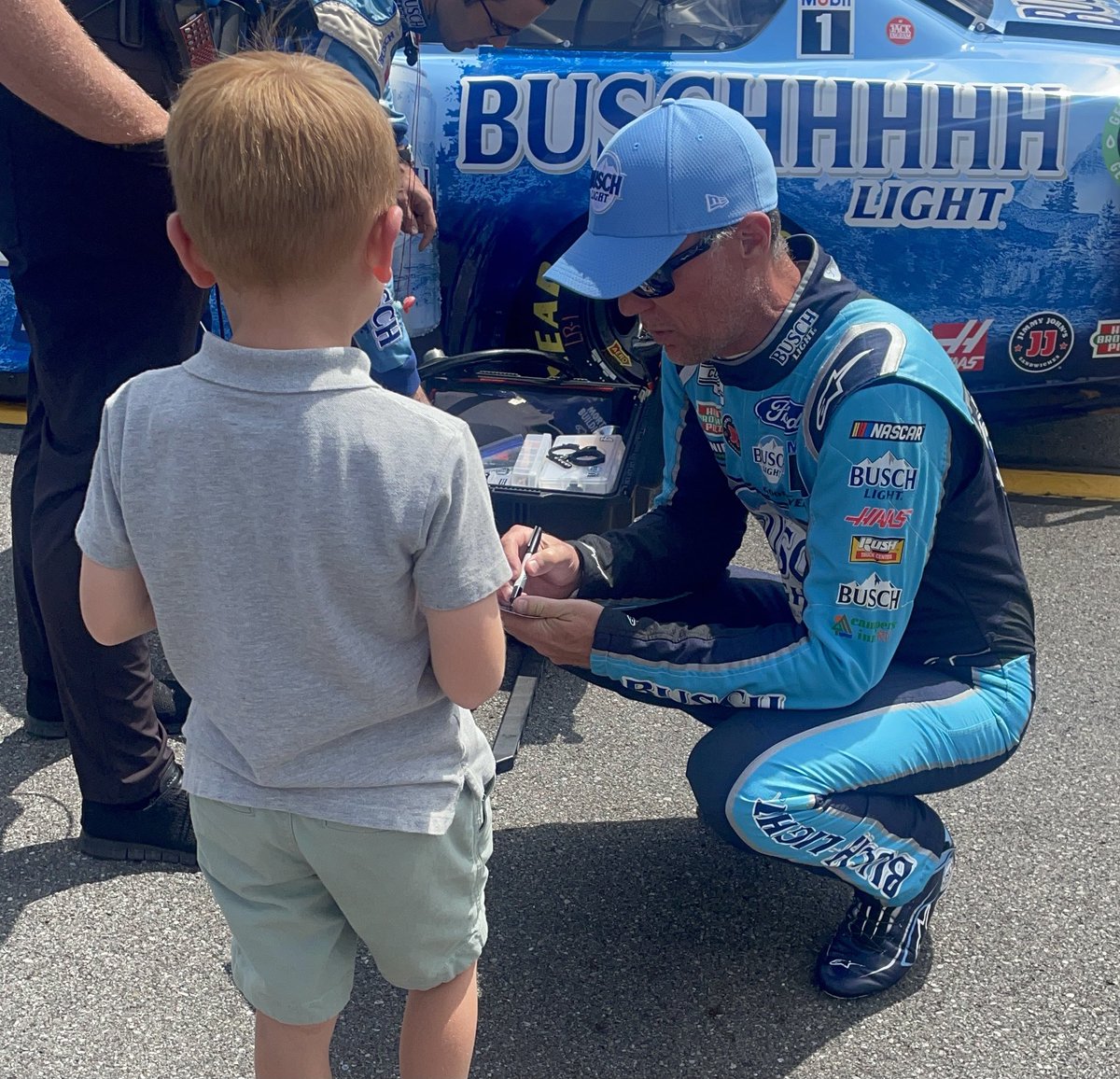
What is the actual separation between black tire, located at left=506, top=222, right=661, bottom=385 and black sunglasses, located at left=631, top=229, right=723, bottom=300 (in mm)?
1835

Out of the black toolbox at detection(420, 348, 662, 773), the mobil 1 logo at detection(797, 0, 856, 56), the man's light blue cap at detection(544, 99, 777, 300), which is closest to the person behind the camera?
the man's light blue cap at detection(544, 99, 777, 300)

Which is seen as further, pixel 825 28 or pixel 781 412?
pixel 825 28

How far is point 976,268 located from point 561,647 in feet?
6.84

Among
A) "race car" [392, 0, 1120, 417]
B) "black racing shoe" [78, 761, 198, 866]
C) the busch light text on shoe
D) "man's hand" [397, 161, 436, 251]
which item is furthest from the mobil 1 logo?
"black racing shoe" [78, 761, 198, 866]

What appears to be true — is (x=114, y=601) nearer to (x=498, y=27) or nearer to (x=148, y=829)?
(x=148, y=829)

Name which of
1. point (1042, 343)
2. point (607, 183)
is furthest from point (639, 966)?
point (1042, 343)

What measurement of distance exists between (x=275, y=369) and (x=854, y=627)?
3.26 ft

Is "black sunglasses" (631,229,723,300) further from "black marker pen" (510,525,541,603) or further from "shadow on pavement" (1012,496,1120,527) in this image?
"shadow on pavement" (1012,496,1120,527)

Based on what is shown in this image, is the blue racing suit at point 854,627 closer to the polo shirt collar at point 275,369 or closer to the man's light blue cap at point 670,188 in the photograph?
the man's light blue cap at point 670,188

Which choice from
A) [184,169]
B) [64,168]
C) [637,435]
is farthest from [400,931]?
[637,435]

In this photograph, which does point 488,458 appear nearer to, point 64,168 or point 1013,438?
point 64,168

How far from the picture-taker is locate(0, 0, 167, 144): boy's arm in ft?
5.69

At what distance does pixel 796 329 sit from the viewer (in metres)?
1.95

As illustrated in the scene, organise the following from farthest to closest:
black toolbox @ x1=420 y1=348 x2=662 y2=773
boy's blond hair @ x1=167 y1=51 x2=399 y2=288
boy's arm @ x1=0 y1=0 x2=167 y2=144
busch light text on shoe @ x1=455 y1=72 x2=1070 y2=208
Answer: busch light text on shoe @ x1=455 y1=72 x2=1070 y2=208 < black toolbox @ x1=420 y1=348 x2=662 y2=773 < boy's arm @ x1=0 y1=0 x2=167 y2=144 < boy's blond hair @ x1=167 y1=51 x2=399 y2=288
